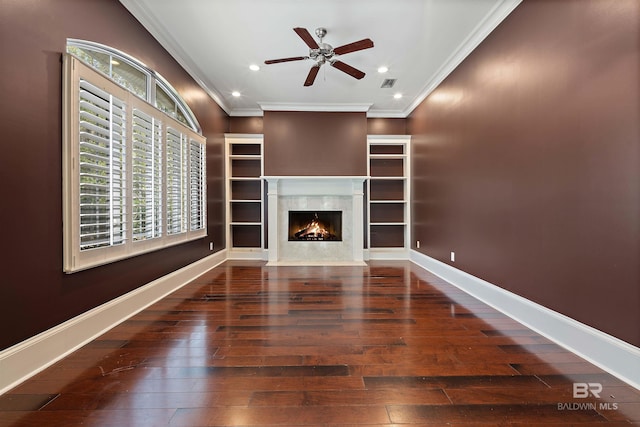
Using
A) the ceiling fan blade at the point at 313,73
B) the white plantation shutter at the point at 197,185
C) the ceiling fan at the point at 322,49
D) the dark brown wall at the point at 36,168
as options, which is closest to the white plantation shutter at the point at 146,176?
the dark brown wall at the point at 36,168

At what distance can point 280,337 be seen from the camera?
87.1 inches

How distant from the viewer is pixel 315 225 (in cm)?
557

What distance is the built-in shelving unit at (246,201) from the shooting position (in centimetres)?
550

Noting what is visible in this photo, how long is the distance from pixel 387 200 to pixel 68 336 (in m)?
5.01

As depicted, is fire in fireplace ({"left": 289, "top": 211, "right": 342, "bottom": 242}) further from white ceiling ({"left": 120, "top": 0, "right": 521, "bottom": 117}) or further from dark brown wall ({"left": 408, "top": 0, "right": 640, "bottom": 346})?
dark brown wall ({"left": 408, "top": 0, "right": 640, "bottom": 346})

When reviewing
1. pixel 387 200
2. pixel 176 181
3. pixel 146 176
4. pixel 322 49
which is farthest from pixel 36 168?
pixel 387 200

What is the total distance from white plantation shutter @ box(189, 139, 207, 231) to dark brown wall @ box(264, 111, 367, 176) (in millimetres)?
1232

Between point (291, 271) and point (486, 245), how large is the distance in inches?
111

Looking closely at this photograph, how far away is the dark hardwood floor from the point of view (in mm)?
1393

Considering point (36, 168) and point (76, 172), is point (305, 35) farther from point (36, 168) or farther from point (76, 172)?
point (36, 168)

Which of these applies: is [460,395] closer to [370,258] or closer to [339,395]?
[339,395]

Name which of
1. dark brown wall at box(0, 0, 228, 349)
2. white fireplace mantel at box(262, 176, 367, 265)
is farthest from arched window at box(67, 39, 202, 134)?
white fireplace mantel at box(262, 176, 367, 265)

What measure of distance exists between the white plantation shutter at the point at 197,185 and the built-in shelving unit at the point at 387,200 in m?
3.15

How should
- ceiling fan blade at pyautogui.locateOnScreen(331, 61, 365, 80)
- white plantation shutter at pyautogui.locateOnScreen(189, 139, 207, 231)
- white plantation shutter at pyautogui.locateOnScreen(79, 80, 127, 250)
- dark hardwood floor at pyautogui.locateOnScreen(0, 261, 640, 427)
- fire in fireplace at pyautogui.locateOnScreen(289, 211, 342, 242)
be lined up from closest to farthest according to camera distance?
dark hardwood floor at pyautogui.locateOnScreen(0, 261, 640, 427), white plantation shutter at pyautogui.locateOnScreen(79, 80, 127, 250), ceiling fan blade at pyautogui.locateOnScreen(331, 61, 365, 80), white plantation shutter at pyautogui.locateOnScreen(189, 139, 207, 231), fire in fireplace at pyautogui.locateOnScreen(289, 211, 342, 242)
